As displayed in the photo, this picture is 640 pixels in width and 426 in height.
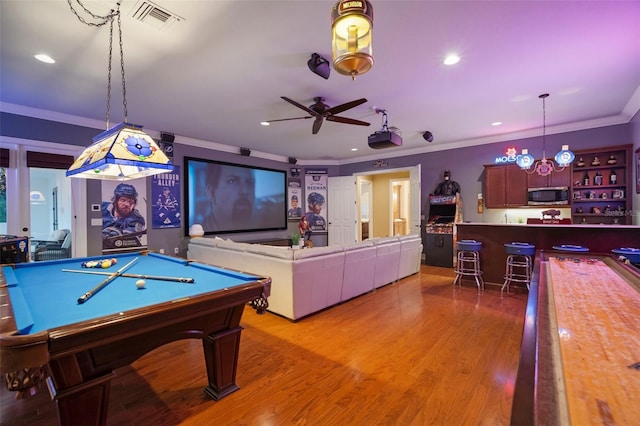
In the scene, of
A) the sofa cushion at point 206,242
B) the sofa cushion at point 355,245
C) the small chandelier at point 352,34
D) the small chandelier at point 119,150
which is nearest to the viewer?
the small chandelier at point 352,34

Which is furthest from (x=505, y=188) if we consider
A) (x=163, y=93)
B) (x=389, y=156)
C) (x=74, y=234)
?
(x=74, y=234)

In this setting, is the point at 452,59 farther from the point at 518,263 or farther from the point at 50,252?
the point at 50,252

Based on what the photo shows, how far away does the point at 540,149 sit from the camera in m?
5.75

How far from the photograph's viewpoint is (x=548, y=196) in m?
5.48

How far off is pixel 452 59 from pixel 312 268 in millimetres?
2720

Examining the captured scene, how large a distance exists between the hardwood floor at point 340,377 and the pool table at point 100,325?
0.89 feet

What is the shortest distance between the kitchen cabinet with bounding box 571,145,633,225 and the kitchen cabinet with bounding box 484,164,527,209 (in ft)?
2.52

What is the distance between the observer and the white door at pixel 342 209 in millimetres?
8250

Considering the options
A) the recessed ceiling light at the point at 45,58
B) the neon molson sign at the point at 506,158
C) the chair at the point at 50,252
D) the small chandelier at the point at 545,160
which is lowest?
the chair at the point at 50,252

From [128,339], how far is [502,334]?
10.7 ft

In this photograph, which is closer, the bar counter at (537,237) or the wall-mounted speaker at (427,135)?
the bar counter at (537,237)

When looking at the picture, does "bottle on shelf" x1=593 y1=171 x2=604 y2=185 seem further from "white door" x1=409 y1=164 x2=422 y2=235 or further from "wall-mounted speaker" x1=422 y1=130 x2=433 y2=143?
"white door" x1=409 y1=164 x2=422 y2=235

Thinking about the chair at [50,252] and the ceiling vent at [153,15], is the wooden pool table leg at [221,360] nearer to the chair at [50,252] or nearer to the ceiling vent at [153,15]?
the ceiling vent at [153,15]

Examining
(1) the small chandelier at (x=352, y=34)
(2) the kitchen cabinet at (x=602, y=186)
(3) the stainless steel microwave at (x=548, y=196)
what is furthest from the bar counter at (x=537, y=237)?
(1) the small chandelier at (x=352, y=34)
